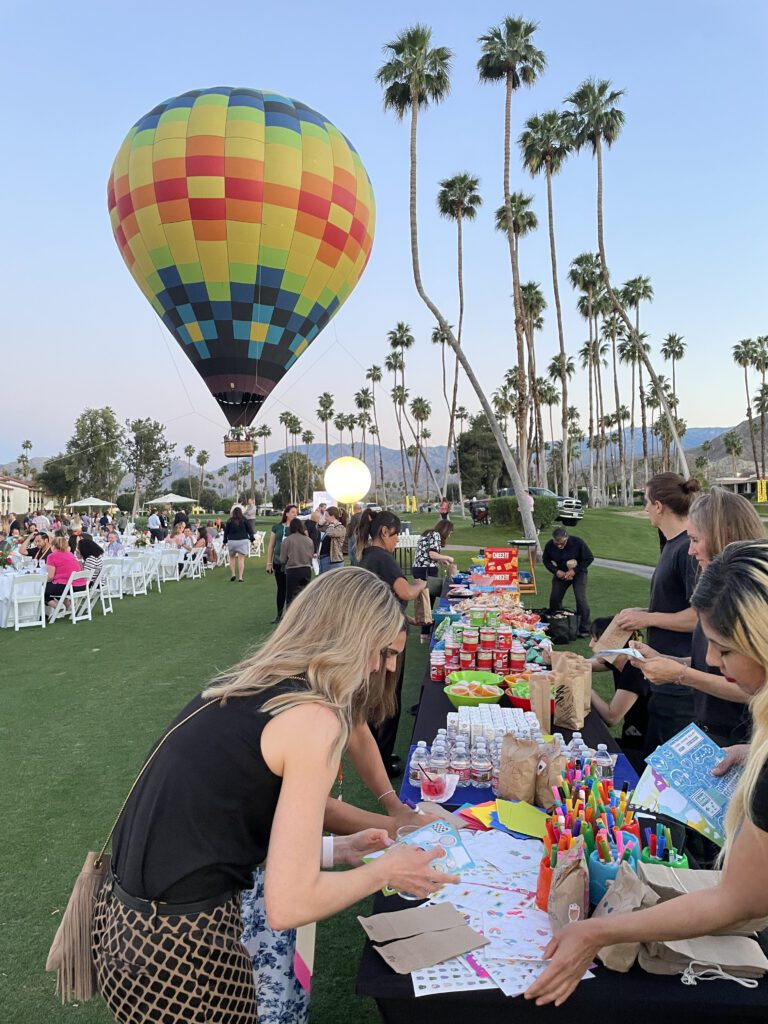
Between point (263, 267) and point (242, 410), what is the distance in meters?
3.84

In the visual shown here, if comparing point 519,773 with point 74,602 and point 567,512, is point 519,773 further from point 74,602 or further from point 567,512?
point 567,512

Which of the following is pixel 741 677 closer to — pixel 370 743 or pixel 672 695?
pixel 370 743

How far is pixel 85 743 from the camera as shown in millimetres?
5305

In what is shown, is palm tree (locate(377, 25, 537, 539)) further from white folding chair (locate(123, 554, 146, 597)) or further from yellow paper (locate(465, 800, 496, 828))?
yellow paper (locate(465, 800, 496, 828))

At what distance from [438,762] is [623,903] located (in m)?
1.07

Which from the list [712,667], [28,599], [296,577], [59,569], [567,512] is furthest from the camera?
[567,512]

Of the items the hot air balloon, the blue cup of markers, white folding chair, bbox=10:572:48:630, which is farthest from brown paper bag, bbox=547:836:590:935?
the hot air balloon

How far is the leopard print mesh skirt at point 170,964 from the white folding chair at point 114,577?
1148 cm

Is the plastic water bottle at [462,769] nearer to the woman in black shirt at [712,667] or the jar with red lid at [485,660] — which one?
the woman in black shirt at [712,667]

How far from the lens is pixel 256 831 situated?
1584mm

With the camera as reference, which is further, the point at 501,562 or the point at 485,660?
the point at 501,562

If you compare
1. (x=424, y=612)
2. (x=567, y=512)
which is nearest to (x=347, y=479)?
(x=424, y=612)

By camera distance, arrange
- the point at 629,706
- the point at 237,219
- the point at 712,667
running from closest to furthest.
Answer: the point at 712,667 → the point at 629,706 → the point at 237,219

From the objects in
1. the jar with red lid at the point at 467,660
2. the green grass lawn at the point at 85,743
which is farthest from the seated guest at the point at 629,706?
the green grass lawn at the point at 85,743
